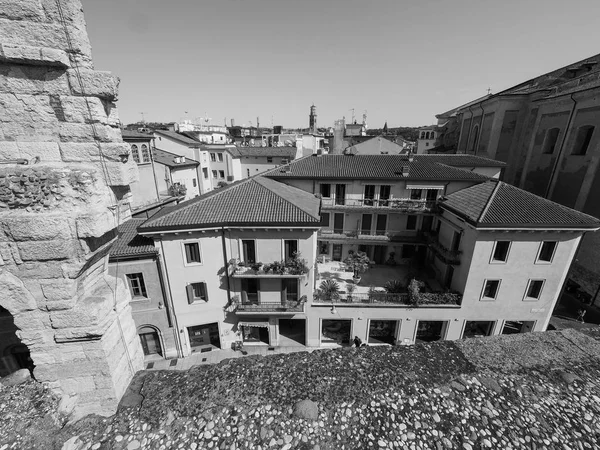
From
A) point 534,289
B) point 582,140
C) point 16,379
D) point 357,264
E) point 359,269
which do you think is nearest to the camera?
point 16,379

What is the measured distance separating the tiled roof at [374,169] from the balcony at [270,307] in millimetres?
10164

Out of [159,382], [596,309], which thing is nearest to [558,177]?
[596,309]

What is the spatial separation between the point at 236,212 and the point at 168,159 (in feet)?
67.4

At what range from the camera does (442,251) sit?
660 inches

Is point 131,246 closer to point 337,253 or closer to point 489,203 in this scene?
point 337,253

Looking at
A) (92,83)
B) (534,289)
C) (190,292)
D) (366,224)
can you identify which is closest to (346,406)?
(92,83)

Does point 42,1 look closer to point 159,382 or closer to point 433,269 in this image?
point 159,382

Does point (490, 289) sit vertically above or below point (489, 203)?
below

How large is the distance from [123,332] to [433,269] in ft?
66.3

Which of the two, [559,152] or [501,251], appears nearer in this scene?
[501,251]

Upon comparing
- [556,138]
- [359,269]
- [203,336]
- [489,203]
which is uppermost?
[556,138]

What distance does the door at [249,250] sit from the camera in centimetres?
1418

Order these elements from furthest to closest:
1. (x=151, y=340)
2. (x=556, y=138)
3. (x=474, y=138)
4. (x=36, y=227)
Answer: (x=474, y=138) < (x=556, y=138) < (x=151, y=340) < (x=36, y=227)

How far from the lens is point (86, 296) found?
11.5ft
